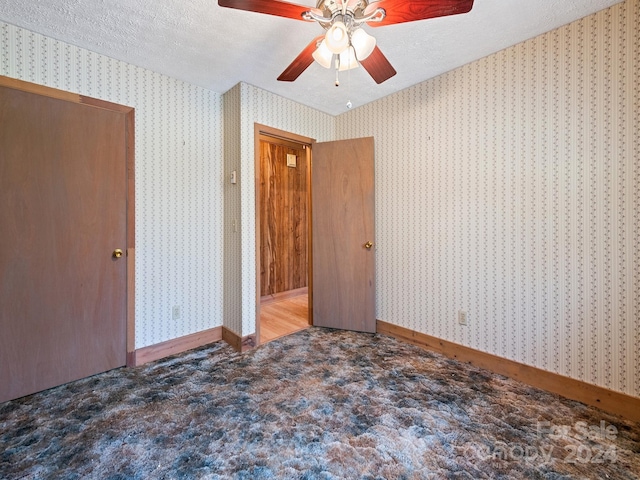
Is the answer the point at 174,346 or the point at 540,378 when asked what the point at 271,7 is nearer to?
the point at 174,346

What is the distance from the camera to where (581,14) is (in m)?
1.83

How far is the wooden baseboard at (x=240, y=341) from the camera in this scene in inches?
105

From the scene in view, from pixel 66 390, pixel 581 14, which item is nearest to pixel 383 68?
pixel 581 14

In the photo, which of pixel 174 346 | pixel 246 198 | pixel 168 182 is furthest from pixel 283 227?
pixel 174 346

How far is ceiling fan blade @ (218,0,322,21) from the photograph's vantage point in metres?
1.25

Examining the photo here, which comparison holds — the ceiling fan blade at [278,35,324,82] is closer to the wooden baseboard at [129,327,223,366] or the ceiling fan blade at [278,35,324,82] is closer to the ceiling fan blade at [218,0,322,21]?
the ceiling fan blade at [218,0,322,21]

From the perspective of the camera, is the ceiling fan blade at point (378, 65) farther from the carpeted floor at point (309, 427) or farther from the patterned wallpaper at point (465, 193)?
the carpeted floor at point (309, 427)

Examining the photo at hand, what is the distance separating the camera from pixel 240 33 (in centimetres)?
196

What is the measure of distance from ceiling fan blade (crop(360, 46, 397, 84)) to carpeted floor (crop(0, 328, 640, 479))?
7.03 ft

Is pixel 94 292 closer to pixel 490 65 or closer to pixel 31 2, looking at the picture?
pixel 31 2

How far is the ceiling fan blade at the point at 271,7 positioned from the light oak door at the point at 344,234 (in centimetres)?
183

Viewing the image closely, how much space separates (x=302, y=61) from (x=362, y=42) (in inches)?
15.8

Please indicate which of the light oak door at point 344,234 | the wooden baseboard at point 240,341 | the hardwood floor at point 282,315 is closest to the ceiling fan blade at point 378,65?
the light oak door at point 344,234

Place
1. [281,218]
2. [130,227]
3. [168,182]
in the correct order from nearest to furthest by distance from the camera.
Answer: [130,227] → [168,182] → [281,218]
